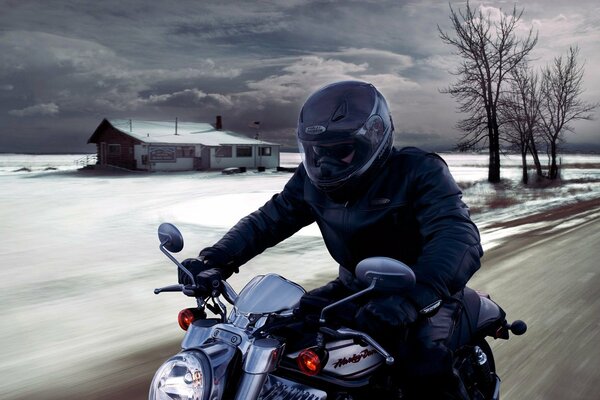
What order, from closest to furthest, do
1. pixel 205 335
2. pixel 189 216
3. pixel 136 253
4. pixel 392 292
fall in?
1. pixel 392 292
2. pixel 205 335
3. pixel 136 253
4. pixel 189 216

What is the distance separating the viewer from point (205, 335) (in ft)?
6.59

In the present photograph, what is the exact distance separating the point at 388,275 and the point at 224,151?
54793 millimetres

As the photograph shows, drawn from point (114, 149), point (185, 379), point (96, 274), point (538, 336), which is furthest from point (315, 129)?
point (114, 149)

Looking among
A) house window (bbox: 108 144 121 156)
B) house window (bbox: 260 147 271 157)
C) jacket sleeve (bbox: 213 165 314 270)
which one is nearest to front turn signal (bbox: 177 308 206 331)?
jacket sleeve (bbox: 213 165 314 270)

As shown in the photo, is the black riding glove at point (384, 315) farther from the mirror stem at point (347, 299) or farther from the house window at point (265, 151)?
the house window at point (265, 151)

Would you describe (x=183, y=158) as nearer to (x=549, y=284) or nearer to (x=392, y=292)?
(x=549, y=284)

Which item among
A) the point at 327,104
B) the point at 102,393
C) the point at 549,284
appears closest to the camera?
the point at 327,104

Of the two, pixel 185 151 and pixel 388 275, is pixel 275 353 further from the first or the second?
pixel 185 151

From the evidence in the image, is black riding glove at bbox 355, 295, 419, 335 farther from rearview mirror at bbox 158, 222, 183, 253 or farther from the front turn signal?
rearview mirror at bbox 158, 222, 183, 253

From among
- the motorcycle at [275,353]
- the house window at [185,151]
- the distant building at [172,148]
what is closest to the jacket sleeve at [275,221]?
the motorcycle at [275,353]

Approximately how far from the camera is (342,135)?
2312 millimetres

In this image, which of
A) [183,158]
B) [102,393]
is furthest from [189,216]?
[183,158]

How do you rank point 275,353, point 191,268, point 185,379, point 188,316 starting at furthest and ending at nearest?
1. point 191,268
2. point 188,316
3. point 275,353
4. point 185,379

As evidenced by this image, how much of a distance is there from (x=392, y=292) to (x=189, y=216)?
14906 mm
